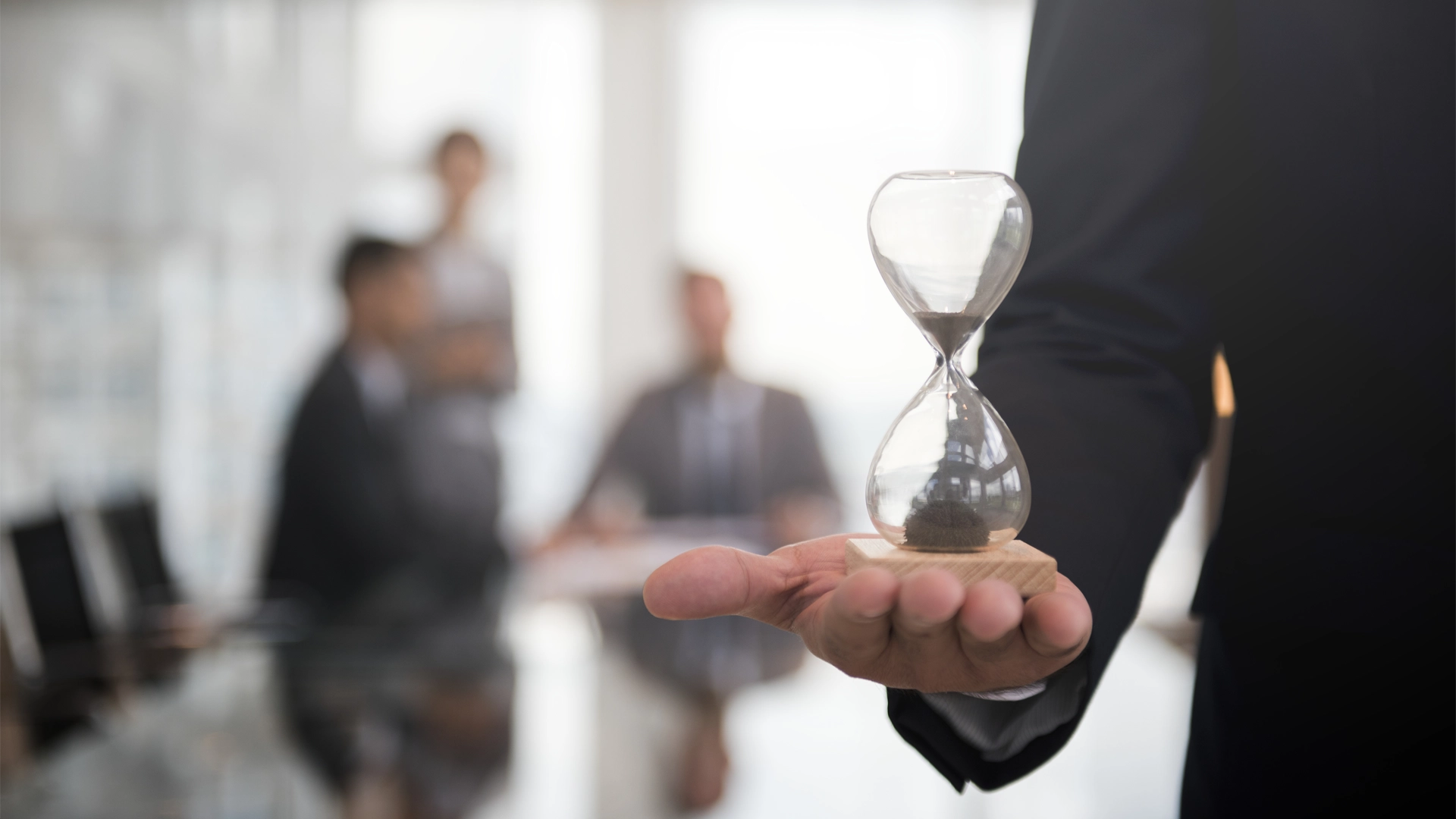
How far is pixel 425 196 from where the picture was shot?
482 centimetres

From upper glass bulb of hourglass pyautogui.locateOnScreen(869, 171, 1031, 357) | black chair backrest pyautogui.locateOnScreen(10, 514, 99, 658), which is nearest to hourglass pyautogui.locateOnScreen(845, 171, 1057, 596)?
upper glass bulb of hourglass pyautogui.locateOnScreen(869, 171, 1031, 357)

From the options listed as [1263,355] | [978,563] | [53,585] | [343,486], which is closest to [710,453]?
[343,486]

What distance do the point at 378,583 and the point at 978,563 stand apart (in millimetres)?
2282

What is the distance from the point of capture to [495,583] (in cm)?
271

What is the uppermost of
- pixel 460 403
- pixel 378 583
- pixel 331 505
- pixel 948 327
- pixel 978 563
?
pixel 948 327

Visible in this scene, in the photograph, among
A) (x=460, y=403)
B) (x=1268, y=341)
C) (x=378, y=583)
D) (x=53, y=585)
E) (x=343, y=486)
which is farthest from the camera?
(x=460, y=403)

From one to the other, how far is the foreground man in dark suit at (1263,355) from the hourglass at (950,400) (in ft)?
0.14

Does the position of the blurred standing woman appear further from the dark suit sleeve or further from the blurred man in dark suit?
the dark suit sleeve

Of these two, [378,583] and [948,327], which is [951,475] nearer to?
[948,327]

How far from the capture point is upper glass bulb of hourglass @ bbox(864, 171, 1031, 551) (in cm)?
60

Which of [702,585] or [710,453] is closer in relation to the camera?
[702,585]

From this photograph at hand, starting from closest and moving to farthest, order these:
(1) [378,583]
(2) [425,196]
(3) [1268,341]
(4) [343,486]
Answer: (3) [1268,341]
(1) [378,583]
(4) [343,486]
(2) [425,196]

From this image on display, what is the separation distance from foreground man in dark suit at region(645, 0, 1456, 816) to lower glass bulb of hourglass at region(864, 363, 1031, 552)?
36 mm

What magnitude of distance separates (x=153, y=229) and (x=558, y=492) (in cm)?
201
